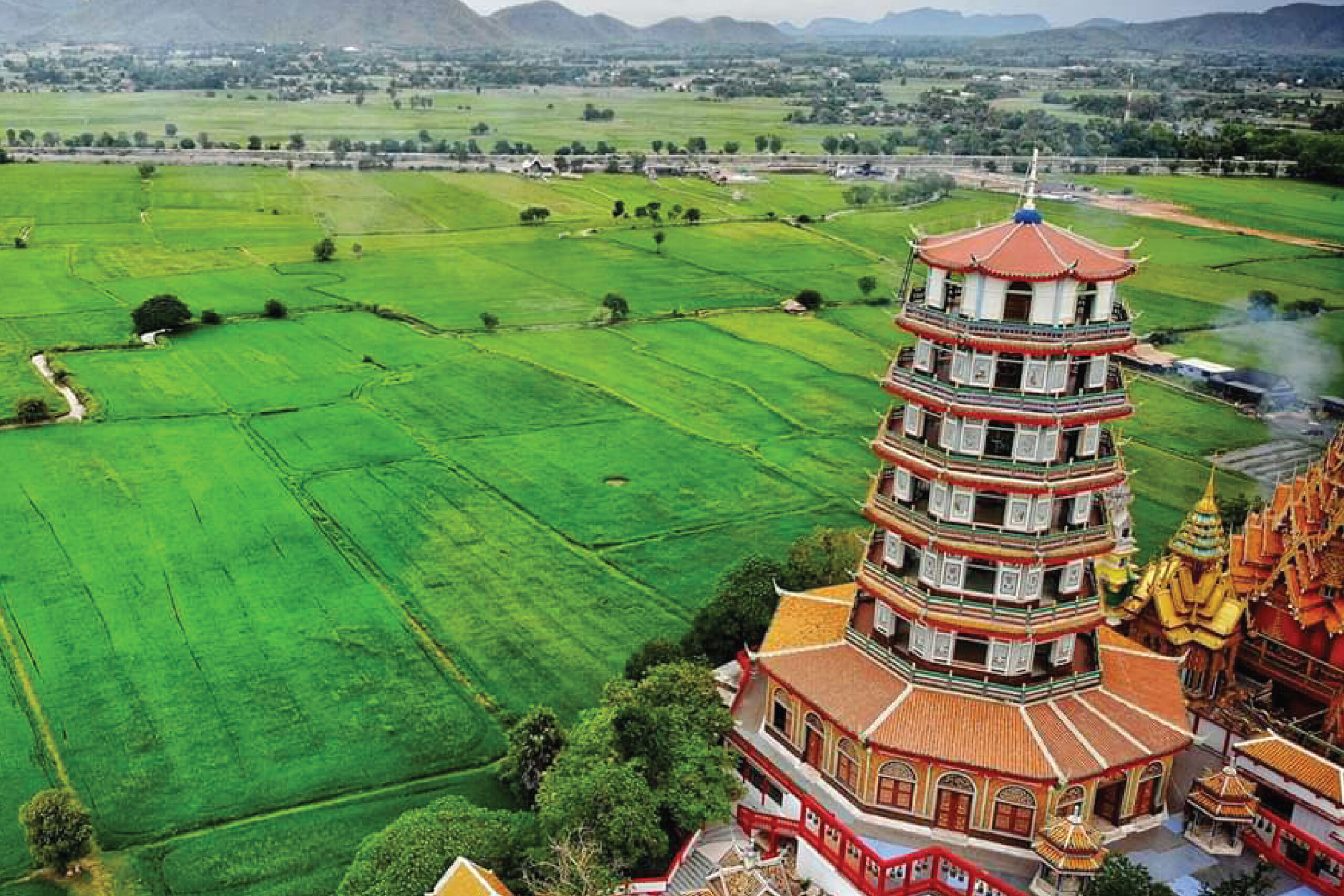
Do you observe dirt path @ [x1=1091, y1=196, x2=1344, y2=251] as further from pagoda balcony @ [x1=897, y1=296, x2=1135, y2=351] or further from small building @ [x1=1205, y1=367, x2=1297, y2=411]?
pagoda balcony @ [x1=897, y1=296, x2=1135, y2=351]

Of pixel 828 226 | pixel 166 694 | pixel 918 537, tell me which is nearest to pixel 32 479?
pixel 166 694

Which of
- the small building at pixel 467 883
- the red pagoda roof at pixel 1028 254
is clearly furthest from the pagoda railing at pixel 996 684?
the small building at pixel 467 883

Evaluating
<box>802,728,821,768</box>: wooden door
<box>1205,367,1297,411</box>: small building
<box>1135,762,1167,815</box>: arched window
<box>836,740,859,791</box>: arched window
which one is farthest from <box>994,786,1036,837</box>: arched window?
<box>1205,367,1297,411</box>: small building

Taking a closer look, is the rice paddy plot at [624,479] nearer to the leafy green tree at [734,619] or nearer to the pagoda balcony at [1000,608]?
the leafy green tree at [734,619]

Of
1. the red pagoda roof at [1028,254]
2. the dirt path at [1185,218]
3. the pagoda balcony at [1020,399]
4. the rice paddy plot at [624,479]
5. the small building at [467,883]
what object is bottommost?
the rice paddy plot at [624,479]

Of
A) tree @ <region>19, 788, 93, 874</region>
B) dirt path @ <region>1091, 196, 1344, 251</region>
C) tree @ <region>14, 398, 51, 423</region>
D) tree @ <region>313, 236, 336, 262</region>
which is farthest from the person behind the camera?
dirt path @ <region>1091, 196, 1344, 251</region>

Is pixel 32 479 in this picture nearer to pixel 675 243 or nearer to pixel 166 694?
pixel 166 694
